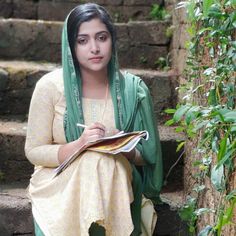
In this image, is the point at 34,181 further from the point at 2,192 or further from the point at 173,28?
the point at 173,28

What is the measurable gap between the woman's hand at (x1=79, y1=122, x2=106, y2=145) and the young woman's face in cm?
31

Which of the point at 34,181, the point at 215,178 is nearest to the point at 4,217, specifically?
the point at 34,181

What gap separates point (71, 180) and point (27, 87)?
1752 millimetres

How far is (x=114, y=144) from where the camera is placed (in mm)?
2998

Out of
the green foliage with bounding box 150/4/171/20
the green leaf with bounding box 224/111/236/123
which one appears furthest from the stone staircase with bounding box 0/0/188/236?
A: the green leaf with bounding box 224/111/236/123

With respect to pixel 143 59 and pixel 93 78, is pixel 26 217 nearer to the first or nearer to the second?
pixel 93 78

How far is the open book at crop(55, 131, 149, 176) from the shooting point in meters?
2.95

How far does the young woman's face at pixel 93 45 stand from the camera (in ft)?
10.5

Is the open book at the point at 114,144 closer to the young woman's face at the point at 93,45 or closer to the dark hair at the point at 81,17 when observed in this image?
the young woman's face at the point at 93,45

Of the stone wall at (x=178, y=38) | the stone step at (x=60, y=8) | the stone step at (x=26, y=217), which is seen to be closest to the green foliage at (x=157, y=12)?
the stone step at (x=60, y=8)

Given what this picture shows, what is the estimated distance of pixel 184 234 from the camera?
3.81 m

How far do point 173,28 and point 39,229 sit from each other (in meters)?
2.36

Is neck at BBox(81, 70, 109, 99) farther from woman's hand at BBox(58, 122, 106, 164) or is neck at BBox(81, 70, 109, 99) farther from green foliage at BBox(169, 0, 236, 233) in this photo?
green foliage at BBox(169, 0, 236, 233)

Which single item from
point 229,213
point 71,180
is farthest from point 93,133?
point 229,213
